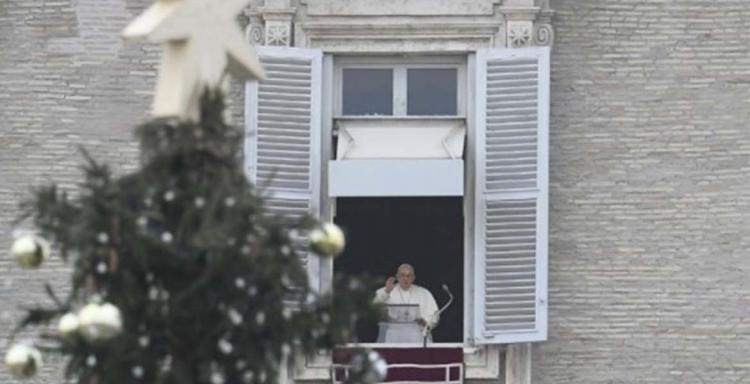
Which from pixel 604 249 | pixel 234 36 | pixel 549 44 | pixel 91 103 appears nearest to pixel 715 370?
pixel 604 249

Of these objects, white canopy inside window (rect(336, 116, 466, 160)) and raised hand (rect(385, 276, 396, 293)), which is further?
raised hand (rect(385, 276, 396, 293))

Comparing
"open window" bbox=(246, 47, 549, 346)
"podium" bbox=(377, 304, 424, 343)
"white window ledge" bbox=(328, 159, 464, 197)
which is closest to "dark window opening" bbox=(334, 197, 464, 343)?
"podium" bbox=(377, 304, 424, 343)

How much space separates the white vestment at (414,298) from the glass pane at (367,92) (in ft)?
4.47

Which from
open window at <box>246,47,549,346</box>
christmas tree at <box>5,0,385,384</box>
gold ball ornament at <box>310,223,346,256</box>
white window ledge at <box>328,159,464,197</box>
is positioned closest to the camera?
christmas tree at <box>5,0,385,384</box>

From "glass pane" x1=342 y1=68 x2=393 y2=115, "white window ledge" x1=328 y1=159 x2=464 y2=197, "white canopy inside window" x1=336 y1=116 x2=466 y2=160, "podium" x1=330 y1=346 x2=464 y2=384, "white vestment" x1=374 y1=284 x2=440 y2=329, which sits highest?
"glass pane" x1=342 y1=68 x2=393 y2=115

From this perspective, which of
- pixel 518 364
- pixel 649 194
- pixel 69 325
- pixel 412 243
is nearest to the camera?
pixel 69 325

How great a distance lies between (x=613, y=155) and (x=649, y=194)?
409mm

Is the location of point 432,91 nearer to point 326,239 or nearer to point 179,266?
Result: point 326,239

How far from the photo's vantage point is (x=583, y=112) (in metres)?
23.0

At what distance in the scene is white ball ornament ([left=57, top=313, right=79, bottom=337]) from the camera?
46.8 feet

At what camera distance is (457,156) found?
22641 millimetres

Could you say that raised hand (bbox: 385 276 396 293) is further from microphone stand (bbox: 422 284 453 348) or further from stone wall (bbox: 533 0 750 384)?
stone wall (bbox: 533 0 750 384)

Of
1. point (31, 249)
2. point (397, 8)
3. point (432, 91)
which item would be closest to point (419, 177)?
point (432, 91)

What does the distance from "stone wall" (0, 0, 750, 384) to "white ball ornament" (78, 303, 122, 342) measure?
8.69 m
